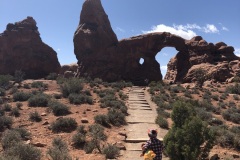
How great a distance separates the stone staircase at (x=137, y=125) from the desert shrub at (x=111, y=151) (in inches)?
9.3

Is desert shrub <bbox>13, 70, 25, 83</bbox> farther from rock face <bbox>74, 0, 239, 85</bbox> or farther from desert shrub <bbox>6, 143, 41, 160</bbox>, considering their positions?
desert shrub <bbox>6, 143, 41, 160</bbox>

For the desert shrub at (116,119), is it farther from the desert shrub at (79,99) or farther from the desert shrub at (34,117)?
the desert shrub at (79,99)

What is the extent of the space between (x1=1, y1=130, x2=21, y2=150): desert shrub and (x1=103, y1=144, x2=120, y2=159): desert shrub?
3285mm

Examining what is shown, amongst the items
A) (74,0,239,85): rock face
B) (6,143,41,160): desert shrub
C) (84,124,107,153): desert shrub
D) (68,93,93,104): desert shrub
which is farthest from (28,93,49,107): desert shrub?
(74,0,239,85): rock face

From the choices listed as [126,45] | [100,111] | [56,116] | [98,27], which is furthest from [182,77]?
[56,116]

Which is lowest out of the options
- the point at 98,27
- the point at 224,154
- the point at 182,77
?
the point at 224,154

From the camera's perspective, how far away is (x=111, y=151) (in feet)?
34.6

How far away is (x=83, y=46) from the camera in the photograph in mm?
44562

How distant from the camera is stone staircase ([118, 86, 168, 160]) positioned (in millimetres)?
11450

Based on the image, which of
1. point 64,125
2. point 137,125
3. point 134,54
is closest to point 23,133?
point 64,125

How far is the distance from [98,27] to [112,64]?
269 inches

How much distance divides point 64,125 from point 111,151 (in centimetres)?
401

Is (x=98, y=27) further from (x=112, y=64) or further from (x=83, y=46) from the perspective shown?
(x=112, y=64)

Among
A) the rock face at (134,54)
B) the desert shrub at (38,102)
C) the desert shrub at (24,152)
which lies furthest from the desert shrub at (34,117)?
the rock face at (134,54)
